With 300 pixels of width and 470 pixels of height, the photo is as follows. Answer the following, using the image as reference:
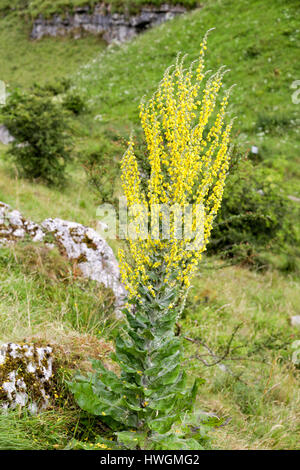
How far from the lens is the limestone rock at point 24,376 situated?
9.14ft

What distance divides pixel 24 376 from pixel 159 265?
1.47 meters

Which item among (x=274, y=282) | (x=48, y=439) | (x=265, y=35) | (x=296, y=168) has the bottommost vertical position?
(x=274, y=282)

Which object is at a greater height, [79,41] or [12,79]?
[79,41]

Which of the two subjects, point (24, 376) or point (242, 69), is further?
point (242, 69)

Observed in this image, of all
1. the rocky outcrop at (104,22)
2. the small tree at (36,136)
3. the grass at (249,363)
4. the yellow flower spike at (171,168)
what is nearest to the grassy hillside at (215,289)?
the grass at (249,363)

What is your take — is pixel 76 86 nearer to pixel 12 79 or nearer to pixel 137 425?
pixel 12 79

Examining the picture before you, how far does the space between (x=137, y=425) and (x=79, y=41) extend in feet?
138

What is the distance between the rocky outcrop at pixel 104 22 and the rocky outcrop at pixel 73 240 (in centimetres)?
3097

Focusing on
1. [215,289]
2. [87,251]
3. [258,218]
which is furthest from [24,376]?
[258,218]

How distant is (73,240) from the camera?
17.3ft

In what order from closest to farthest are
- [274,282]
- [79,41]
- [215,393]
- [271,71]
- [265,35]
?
1. [215,393]
2. [274,282]
3. [271,71]
4. [265,35]
5. [79,41]

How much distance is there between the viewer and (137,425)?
2754mm

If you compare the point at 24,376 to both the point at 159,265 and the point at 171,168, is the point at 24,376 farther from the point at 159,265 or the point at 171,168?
the point at 171,168
